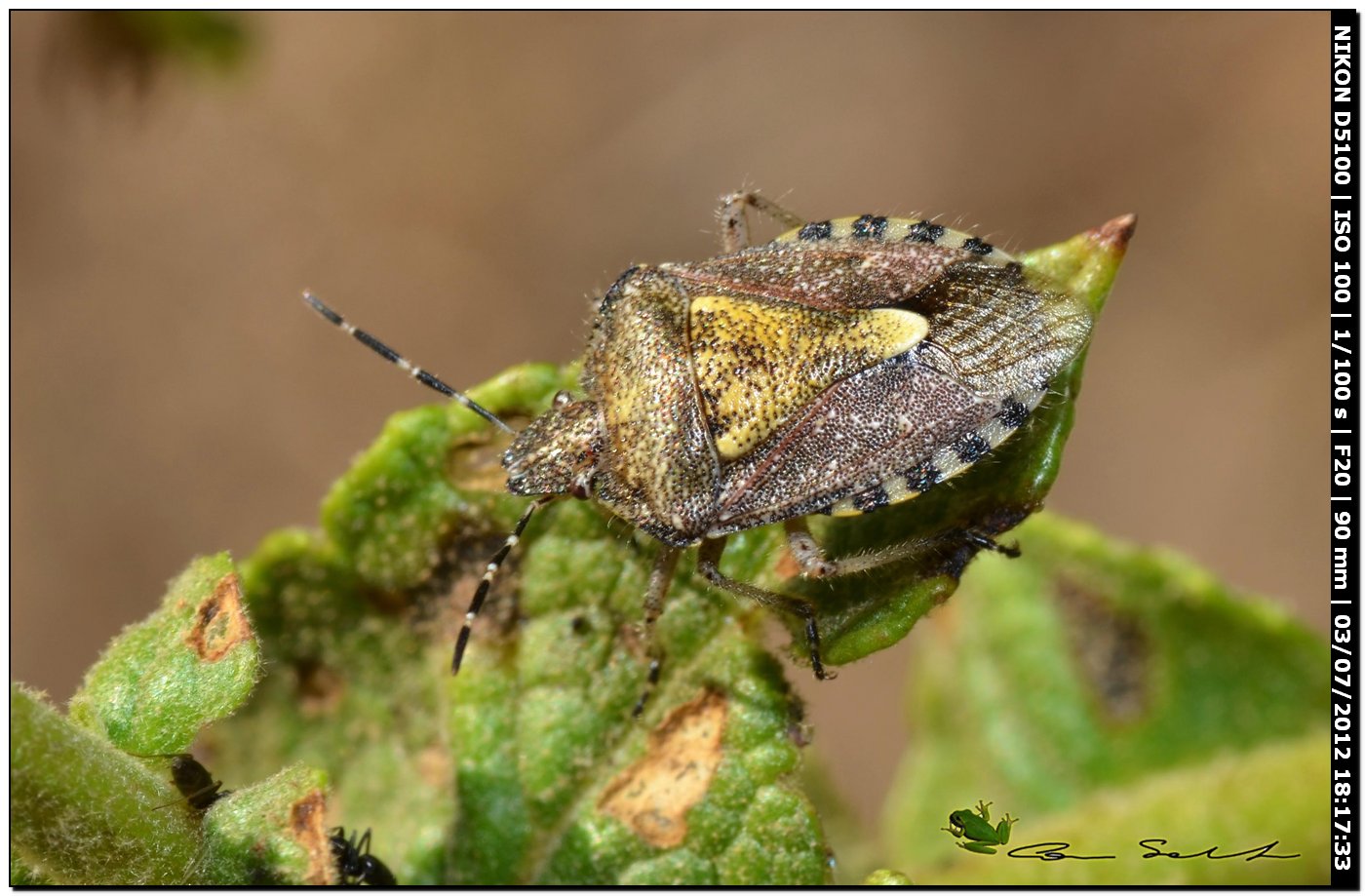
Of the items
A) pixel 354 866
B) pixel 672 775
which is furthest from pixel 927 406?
pixel 354 866

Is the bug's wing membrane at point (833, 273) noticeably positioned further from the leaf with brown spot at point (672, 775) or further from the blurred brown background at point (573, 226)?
the blurred brown background at point (573, 226)

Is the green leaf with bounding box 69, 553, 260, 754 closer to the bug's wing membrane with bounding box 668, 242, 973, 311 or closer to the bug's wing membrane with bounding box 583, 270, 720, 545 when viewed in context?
the bug's wing membrane with bounding box 583, 270, 720, 545

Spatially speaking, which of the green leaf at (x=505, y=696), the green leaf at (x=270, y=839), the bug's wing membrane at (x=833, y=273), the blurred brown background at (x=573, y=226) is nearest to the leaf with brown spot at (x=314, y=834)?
the green leaf at (x=270, y=839)

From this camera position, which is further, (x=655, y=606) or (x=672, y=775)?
(x=655, y=606)

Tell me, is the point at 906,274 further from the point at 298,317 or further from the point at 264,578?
the point at 298,317

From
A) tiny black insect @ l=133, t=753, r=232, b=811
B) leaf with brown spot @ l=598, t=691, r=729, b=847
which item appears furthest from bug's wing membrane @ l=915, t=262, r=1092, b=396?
tiny black insect @ l=133, t=753, r=232, b=811

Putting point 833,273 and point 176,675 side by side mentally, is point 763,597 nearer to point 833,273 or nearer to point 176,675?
point 833,273

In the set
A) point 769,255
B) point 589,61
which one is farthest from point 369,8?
point 769,255
